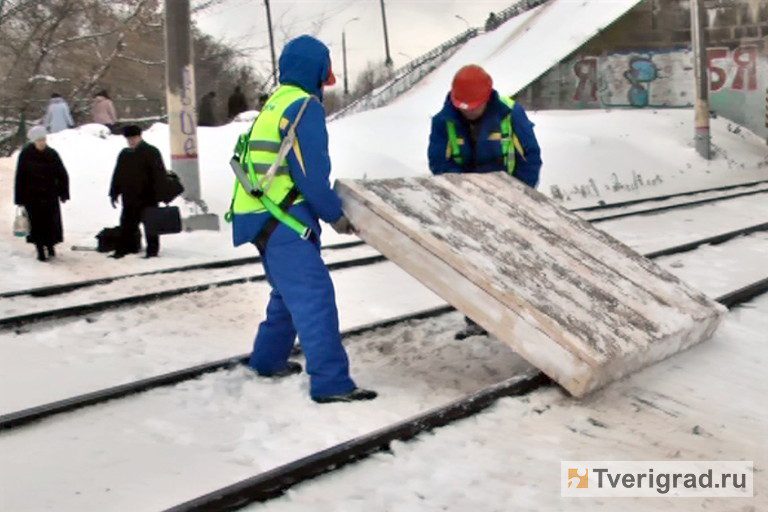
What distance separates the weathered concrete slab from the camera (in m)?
4.56

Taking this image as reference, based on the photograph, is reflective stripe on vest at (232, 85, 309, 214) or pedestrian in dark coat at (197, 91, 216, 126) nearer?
reflective stripe on vest at (232, 85, 309, 214)

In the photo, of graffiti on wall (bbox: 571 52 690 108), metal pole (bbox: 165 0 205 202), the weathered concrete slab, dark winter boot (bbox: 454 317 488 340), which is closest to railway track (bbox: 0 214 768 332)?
dark winter boot (bbox: 454 317 488 340)

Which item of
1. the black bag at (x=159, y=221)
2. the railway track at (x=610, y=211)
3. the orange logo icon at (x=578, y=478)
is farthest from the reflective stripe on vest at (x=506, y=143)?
the black bag at (x=159, y=221)

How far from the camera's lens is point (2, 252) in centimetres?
1072

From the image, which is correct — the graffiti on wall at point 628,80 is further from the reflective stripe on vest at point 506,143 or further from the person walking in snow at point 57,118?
the reflective stripe on vest at point 506,143

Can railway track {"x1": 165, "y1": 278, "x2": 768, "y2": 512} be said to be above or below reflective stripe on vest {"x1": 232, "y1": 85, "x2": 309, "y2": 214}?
below

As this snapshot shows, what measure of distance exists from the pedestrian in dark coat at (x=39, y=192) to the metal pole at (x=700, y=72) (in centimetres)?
1728

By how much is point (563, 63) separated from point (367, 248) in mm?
22983

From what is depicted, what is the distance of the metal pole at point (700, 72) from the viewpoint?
73.3 ft

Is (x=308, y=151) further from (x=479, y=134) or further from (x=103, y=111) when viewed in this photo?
(x=103, y=111)

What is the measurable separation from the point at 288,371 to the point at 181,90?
803 centimetres

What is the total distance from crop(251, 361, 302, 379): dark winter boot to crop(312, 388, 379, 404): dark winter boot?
0.52m

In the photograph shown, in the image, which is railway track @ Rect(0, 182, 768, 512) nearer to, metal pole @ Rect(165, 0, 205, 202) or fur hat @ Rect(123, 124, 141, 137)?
fur hat @ Rect(123, 124, 141, 137)

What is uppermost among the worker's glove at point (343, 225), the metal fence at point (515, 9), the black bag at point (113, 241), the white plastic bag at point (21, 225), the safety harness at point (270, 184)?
the metal fence at point (515, 9)
